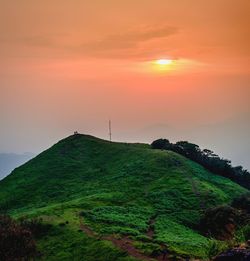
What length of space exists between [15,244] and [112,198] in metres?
38.7

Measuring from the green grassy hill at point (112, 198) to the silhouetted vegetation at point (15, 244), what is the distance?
6604 mm

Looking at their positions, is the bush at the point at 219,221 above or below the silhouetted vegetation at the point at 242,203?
below

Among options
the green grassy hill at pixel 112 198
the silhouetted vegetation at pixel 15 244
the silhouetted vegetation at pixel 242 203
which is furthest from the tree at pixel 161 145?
the silhouetted vegetation at pixel 15 244

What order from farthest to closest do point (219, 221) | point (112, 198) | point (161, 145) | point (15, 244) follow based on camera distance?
point (161, 145) < point (112, 198) < point (219, 221) < point (15, 244)

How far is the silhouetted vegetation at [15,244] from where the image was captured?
59.9 m

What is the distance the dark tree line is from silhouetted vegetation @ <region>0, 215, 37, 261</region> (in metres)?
75.8

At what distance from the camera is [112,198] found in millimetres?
98312

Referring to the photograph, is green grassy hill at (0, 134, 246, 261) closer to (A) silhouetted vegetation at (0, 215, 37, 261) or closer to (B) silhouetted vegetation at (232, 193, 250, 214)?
(B) silhouetted vegetation at (232, 193, 250, 214)

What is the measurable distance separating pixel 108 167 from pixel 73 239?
189 feet

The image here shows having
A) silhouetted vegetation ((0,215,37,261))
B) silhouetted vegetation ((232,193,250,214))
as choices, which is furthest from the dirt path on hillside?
silhouetted vegetation ((232,193,250,214))

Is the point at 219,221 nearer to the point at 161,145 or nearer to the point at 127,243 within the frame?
the point at 127,243

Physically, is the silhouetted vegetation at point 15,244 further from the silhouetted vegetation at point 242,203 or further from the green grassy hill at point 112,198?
the silhouetted vegetation at point 242,203

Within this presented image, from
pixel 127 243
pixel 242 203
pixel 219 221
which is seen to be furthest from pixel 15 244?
pixel 242 203

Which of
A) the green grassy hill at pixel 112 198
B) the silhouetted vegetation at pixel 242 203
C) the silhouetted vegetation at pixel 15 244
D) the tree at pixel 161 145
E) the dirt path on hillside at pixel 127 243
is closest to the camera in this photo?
the silhouetted vegetation at pixel 15 244
